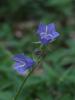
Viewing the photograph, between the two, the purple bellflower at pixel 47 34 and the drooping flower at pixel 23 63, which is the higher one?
the purple bellflower at pixel 47 34

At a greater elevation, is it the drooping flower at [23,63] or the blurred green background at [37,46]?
the drooping flower at [23,63]

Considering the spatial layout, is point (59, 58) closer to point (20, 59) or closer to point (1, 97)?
point (1, 97)

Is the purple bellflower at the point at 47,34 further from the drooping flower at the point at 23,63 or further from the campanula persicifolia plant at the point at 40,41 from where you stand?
the drooping flower at the point at 23,63

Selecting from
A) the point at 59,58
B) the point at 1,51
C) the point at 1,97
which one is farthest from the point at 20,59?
the point at 59,58

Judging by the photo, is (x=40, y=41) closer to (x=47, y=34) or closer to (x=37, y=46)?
(x=47, y=34)

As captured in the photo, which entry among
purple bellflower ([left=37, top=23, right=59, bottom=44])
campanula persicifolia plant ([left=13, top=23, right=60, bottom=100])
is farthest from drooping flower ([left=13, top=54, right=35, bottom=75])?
purple bellflower ([left=37, top=23, right=59, bottom=44])

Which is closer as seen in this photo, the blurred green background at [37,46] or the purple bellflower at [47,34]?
the purple bellflower at [47,34]

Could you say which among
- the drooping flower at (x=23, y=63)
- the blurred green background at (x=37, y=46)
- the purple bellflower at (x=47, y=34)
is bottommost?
the blurred green background at (x=37, y=46)

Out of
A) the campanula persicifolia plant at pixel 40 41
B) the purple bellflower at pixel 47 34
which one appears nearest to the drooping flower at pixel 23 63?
the campanula persicifolia plant at pixel 40 41
